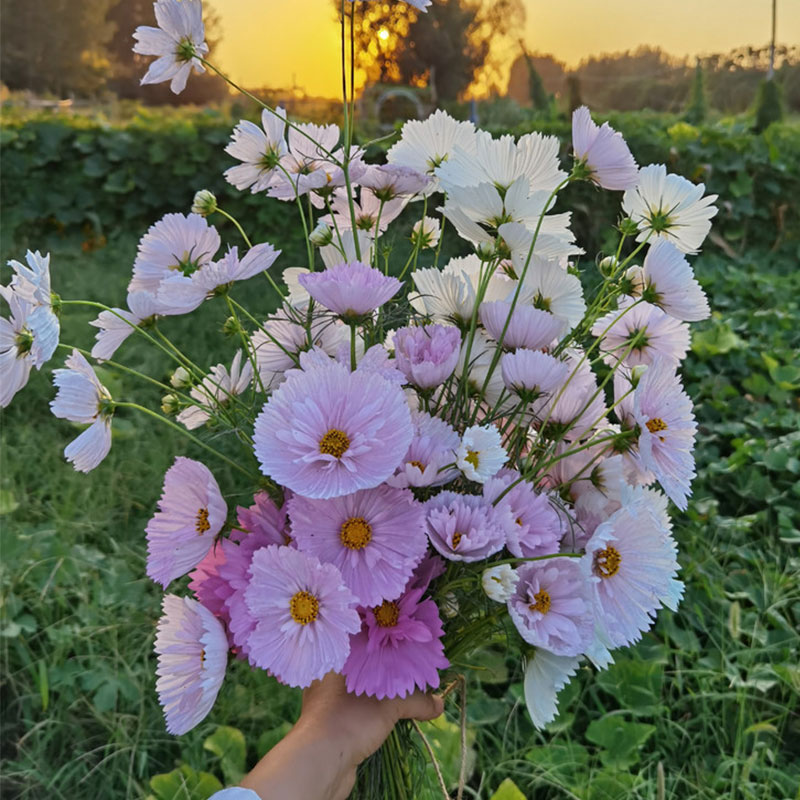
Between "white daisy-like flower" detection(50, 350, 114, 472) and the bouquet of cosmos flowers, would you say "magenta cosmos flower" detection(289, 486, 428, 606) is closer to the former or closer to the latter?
the bouquet of cosmos flowers

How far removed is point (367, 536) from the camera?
48 cm

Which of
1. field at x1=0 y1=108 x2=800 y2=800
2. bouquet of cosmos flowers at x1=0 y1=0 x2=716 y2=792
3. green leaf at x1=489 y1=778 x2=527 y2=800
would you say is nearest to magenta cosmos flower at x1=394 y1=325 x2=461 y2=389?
bouquet of cosmos flowers at x1=0 y1=0 x2=716 y2=792

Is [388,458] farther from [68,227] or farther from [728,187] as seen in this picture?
[68,227]

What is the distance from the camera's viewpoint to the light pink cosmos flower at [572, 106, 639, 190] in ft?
1.78

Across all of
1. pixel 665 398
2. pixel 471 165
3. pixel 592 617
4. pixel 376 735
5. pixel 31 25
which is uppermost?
pixel 471 165

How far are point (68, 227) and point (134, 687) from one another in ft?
13.6

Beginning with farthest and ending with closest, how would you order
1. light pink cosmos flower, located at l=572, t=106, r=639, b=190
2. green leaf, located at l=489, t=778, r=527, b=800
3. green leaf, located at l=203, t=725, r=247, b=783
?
green leaf, located at l=203, t=725, r=247, b=783 < green leaf, located at l=489, t=778, r=527, b=800 < light pink cosmos flower, located at l=572, t=106, r=639, b=190

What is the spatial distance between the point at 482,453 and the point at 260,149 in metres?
0.31

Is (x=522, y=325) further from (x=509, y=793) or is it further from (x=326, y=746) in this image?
(x=509, y=793)

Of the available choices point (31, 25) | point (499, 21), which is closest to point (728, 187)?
point (499, 21)

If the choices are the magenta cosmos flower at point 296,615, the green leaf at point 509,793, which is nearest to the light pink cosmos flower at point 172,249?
the magenta cosmos flower at point 296,615

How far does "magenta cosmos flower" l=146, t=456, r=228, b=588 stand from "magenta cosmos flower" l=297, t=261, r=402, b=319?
14 centimetres

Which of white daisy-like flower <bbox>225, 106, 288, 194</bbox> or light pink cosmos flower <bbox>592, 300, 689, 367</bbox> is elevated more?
white daisy-like flower <bbox>225, 106, 288, 194</bbox>

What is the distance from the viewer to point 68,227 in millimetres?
4914
